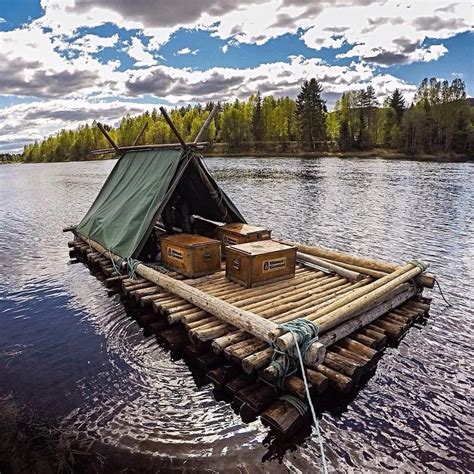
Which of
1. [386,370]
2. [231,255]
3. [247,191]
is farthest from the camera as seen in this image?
[247,191]

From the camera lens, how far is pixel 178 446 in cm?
522

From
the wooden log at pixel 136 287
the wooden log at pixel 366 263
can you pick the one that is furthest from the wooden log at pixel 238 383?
the wooden log at pixel 366 263

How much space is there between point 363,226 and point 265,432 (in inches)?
635

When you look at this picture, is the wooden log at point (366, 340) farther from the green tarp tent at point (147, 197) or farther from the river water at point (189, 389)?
the green tarp tent at point (147, 197)

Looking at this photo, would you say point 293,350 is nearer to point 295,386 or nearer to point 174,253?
point 295,386

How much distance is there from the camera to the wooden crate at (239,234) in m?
10.1

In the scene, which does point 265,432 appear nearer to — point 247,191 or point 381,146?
point 247,191

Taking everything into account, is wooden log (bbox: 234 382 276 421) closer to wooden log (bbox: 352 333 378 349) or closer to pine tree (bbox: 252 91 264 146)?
wooden log (bbox: 352 333 378 349)

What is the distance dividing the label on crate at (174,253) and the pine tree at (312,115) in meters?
82.7

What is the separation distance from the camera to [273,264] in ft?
29.2

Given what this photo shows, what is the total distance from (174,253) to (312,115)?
83.5m

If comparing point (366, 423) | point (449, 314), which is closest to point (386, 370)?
point (366, 423)

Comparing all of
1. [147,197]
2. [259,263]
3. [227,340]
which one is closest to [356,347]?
Answer: [227,340]

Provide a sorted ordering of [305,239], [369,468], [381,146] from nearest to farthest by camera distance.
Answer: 1. [369,468]
2. [305,239]
3. [381,146]
